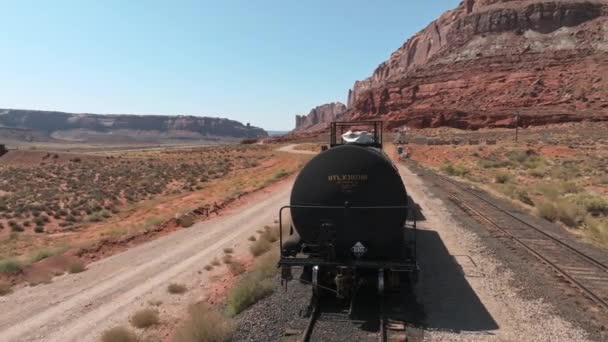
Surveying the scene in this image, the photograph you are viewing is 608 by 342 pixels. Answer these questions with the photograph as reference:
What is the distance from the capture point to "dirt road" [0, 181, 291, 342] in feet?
34.5

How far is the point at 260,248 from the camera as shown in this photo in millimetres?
15359

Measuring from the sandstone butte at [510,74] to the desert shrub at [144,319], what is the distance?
8544 cm

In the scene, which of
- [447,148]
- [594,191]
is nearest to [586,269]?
[594,191]

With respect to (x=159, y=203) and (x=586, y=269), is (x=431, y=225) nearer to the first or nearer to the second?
(x=586, y=269)

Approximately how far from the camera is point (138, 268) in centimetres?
1488

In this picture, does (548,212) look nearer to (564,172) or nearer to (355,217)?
(355,217)

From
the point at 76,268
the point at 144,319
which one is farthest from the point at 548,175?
the point at 76,268

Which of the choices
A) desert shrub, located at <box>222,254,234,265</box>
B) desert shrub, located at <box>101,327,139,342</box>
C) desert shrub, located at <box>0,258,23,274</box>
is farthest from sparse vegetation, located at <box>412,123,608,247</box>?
desert shrub, located at <box>0,258,23,274</box>

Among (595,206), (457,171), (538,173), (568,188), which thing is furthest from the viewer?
(457,171)

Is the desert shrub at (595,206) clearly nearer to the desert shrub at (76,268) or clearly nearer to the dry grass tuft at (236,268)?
the dry grass tuft at (236,268)

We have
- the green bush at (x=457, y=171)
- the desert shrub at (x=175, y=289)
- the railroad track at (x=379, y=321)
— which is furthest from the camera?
the green bush at (x=457, y=171)

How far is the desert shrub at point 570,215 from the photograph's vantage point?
17406 mm

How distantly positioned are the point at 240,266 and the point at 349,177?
7002 millimetres

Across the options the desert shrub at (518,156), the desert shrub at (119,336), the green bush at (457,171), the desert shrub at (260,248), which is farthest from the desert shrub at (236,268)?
the desert shrub at (518,156)
